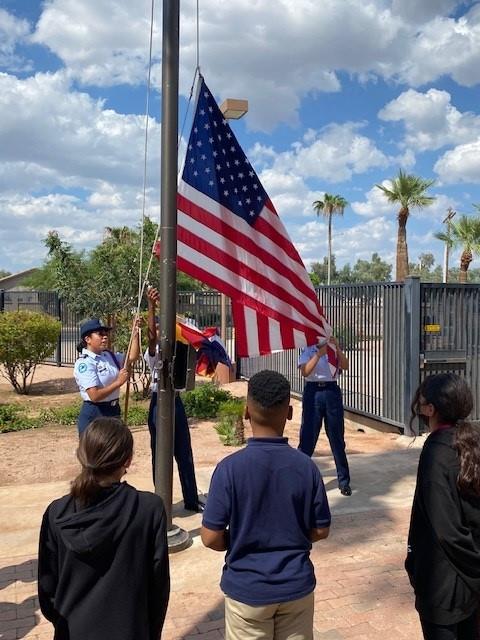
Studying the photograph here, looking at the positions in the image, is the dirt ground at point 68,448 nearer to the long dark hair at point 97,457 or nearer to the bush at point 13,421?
the bush at point 13,421

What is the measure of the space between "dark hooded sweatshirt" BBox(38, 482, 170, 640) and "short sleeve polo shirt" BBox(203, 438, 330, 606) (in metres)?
0.26

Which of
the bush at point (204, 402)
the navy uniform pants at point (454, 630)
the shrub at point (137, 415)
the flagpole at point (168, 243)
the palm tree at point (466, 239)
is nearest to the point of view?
the navy uniform pants at point (454, 630)

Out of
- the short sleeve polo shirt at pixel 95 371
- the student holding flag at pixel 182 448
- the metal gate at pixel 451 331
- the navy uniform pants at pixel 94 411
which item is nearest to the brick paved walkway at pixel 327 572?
the student holding flag at pixel 182 448

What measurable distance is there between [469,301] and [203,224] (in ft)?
19.1

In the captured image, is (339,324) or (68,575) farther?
(339,324)

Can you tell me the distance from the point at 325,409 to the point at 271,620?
392 centimetres

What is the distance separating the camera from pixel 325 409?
6.21 m

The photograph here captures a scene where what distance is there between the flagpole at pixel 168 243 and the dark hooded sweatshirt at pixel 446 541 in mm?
2603

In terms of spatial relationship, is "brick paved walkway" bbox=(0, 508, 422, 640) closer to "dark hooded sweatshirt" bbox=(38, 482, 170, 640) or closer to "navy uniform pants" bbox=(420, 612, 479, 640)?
"navy uniform pants" bbox=(420, 612, 479, 640)

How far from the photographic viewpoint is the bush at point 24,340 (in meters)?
12.9

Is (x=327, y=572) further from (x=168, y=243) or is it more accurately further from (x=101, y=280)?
(x=101, y=280)

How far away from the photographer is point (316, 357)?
5914mm

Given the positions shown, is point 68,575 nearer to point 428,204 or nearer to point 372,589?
point 372,589

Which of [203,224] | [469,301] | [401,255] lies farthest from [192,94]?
[401,255]
